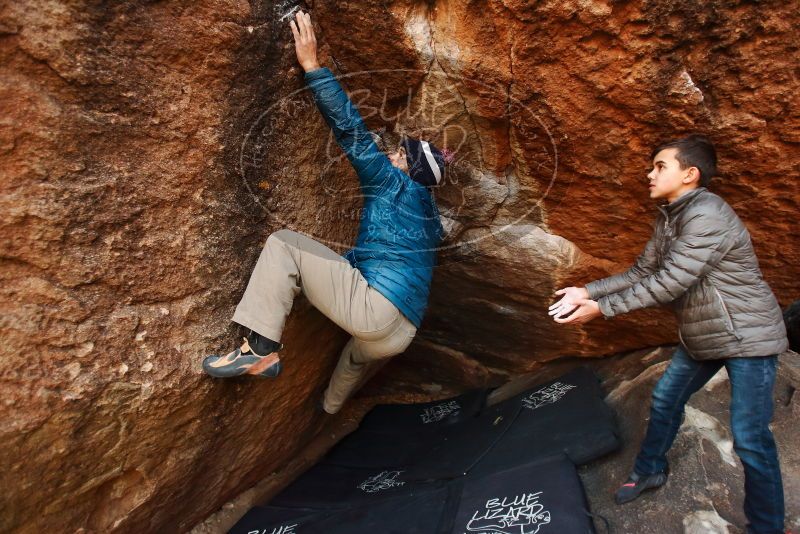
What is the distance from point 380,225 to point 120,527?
5.46 feet

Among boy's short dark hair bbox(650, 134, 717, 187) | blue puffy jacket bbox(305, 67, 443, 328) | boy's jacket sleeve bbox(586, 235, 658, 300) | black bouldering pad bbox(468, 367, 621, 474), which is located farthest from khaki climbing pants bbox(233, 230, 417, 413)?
boy's short dark hair bbox(650, 134, 717, 187)

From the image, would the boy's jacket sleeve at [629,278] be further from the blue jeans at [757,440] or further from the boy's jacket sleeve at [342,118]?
the boy's jacket sleeve at [342,118]

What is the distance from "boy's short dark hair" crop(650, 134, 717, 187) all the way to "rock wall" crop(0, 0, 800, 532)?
15 centimetres

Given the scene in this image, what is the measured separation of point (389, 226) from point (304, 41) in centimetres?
82

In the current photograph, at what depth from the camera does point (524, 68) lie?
2.18 metres

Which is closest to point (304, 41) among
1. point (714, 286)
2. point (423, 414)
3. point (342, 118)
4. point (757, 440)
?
point (342, 118)

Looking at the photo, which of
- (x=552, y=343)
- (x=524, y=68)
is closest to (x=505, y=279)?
(x=552, y=343)

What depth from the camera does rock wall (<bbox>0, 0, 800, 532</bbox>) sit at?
175cm

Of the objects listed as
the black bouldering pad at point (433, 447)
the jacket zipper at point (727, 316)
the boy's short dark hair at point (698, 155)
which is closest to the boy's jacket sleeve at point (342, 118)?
the boy's short dark hair at point (698, 155)

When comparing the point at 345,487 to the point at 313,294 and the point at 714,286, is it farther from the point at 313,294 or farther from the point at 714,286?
the point at 714,286

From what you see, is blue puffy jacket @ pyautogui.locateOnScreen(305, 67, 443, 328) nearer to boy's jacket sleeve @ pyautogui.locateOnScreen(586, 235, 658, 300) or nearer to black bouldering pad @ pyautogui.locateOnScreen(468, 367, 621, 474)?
boy's jacket sleeve @ pyautogui.locateOnScreen(586, 235, 658, 300)

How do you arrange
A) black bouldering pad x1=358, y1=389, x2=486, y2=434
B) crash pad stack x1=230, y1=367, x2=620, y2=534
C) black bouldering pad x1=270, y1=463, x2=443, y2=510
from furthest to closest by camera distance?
black bouldering pad x1=358, y1=389, x2=486, y2=434 → black bouldering pad x1=270, y1=463, x2=443, y2=510 → crash pad stack x1=230, y1=367, x2=620, y2=534

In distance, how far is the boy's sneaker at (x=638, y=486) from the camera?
7.59 ft

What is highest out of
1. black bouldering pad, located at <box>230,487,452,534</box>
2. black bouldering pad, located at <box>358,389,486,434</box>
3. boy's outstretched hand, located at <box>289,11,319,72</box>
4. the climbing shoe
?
boy's outstretched hand, located at <box>289,11,319,72</box>
